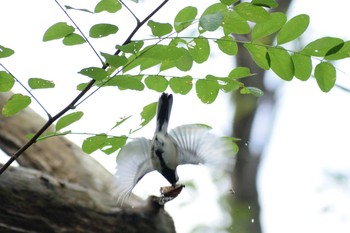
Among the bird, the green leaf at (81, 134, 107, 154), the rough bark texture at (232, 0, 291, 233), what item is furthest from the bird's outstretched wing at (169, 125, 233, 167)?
the rough bark texture at (232, 0, 291, 233)

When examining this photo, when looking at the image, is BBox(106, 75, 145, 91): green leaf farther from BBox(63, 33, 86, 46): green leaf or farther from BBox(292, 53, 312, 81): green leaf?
BBox(292, 53, 312, 81): green leaf

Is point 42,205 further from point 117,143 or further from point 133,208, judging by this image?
point 117,143

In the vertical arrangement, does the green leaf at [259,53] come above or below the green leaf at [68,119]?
above

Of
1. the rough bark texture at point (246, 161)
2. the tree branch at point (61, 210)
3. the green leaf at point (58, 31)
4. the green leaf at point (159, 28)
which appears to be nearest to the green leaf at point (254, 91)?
the green leaf at point (159, 28)

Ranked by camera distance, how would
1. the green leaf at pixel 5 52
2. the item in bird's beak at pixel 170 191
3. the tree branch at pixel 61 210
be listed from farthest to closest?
the tree branch at pixel 61 210 < the item in bird's beak at pixel 170 191 < the green leaf at pixel 5 52

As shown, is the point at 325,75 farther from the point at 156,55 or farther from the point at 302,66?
the point at 156,55

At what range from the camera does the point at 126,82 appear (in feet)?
3.28

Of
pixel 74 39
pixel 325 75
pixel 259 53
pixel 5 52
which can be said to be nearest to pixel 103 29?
pixel 74 39

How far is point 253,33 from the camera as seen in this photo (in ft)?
3.57

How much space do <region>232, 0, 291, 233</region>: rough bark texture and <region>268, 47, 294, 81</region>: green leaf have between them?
0.97 meters

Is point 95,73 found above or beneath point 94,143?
above

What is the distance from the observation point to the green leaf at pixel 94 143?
3.65ft

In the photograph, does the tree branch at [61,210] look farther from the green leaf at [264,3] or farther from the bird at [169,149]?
the green leaf at [264,3]

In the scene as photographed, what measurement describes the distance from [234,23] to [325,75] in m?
0.19
